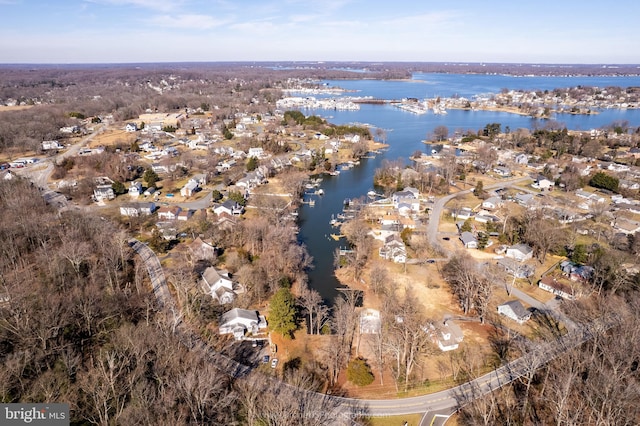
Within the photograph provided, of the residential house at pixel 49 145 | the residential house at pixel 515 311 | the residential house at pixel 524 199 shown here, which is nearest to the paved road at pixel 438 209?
the residential house at pixel 524 199

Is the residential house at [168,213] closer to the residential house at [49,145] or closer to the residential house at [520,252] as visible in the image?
the residential house at [520,252]

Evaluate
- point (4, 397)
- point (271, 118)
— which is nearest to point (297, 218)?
point (4, 397)

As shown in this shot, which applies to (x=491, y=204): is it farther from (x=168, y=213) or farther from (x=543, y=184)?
(x=168, y=213)

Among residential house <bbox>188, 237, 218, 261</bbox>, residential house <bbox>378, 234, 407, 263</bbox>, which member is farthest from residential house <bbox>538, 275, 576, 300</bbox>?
residential house <bbox>188, 237, 218, 261</bbox>

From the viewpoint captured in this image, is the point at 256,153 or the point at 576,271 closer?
the point at 576,271

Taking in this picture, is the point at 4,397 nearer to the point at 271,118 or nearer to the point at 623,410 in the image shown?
the point at 623,410

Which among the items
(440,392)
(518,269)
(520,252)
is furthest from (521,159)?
(440,392)

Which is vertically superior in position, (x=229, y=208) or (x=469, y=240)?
(x=229, y=208)
